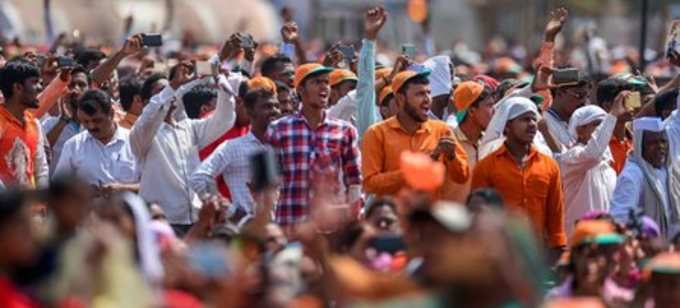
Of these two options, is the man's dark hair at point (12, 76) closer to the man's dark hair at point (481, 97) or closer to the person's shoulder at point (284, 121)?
the person's shoulder at point (284, 121)

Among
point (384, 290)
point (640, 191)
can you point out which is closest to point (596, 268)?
point (384, 290)

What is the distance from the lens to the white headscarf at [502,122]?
563 inches

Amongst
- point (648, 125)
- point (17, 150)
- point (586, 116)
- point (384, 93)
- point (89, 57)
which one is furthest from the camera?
point (89, 57)

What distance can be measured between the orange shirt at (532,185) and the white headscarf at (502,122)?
20 centimetres

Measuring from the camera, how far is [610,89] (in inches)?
674

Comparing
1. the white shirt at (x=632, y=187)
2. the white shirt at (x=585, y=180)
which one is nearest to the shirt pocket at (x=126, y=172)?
the white shirt at (x=585, y=180)

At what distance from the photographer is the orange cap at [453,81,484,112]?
15359 millimetres

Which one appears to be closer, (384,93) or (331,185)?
(331,185)

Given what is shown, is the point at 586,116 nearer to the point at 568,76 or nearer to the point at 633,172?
the point at 568,76

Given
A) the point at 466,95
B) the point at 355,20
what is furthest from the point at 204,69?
the point at 355,20

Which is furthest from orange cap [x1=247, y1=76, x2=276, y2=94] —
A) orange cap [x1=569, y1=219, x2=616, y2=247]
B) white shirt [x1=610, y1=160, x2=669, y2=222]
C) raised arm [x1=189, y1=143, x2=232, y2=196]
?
orange cap [x1=569, y1=219, x2=616, y2=247]

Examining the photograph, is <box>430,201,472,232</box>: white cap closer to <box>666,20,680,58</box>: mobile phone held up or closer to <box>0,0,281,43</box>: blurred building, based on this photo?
<box>666,20,680,58</box>: mobile phone held up

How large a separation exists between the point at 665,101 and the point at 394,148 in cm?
246

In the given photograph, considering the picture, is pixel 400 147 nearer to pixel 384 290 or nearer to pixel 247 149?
pixel 247 149
